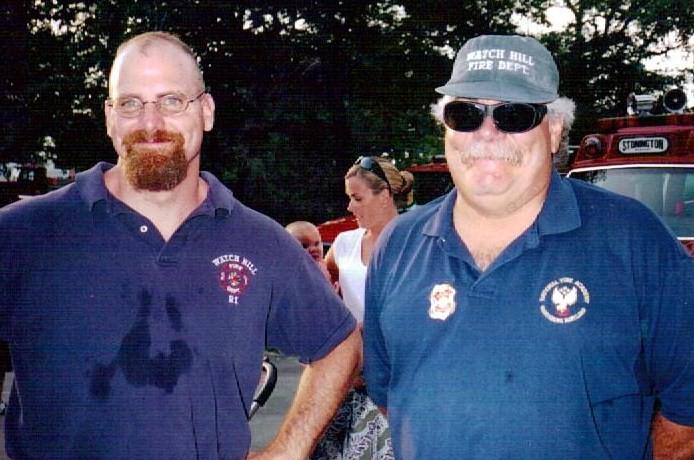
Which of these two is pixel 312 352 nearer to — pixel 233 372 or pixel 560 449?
pixel 233 372

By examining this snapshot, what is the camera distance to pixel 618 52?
23.2 meters

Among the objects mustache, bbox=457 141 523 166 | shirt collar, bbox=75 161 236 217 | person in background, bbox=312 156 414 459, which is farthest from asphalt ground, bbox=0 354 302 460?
mustache, bbox=457 141 523 166

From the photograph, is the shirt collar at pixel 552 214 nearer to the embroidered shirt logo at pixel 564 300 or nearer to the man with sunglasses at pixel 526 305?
the man with sunglasses at pixel 526 305

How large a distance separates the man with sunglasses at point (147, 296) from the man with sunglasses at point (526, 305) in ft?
1.53

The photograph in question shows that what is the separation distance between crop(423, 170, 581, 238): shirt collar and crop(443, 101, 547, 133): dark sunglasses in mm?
223

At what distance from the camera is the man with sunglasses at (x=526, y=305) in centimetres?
228

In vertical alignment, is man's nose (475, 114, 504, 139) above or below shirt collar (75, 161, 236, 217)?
above

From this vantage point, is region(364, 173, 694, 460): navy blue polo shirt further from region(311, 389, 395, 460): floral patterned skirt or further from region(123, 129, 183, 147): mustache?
region(311, 389, 395, 460): floral patterned skirt

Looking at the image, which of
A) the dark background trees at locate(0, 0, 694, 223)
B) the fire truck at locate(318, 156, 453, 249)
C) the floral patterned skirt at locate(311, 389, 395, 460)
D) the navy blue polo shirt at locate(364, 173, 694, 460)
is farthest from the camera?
the dark background trees at locate(0, 0, 694, 223)

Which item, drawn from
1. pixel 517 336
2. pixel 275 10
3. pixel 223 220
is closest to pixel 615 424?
pixel 517 336

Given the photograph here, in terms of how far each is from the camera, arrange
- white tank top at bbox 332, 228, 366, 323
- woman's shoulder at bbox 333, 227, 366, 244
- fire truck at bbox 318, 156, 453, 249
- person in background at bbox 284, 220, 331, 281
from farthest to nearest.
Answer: fire truck at bbox 318, 156, 453, 249 < person in background at bbox 284, 220, 331, 281 < woman's shoulder at bbox 333, 227, 366, 244 < white tank top at bbox 332, 228, 366, 323

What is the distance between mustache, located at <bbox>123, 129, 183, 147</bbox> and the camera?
257 cm

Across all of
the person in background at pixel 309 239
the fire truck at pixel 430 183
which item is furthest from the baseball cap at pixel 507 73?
the fire truck at pixel 430 183

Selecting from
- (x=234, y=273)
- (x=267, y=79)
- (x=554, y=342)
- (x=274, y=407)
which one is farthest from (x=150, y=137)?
(x=267, y=79)
